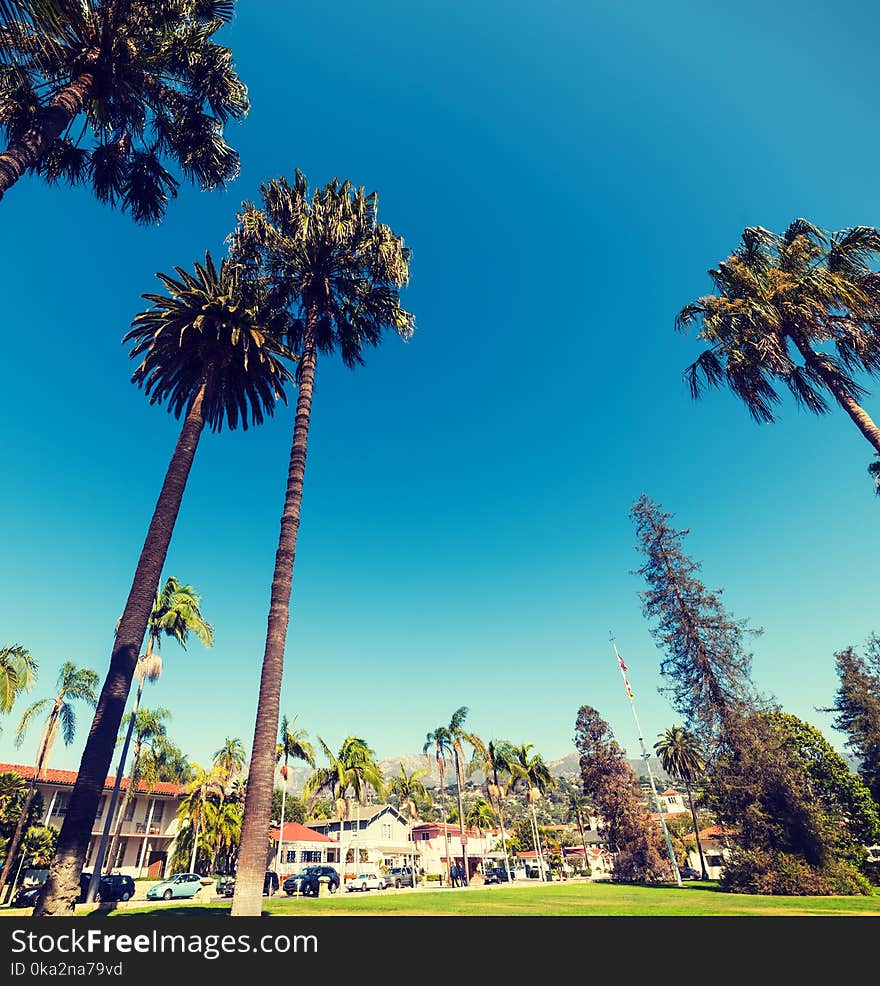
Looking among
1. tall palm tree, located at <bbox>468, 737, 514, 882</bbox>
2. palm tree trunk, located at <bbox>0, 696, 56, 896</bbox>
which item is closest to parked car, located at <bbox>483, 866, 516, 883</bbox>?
tall palm tree, located at <bbox>468, 737, 514, 882</bbox>

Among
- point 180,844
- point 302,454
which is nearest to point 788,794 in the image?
point 302,454

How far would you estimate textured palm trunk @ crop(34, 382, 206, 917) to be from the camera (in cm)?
1197

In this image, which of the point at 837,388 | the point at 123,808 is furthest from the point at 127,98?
the point at 123,808

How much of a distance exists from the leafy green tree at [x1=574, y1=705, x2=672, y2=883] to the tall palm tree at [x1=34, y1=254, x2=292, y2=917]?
44.2 meters

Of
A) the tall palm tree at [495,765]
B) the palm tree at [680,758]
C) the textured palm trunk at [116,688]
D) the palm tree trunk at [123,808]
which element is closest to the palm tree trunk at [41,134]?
the textured palm trunk at [116,688]

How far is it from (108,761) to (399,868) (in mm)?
75309

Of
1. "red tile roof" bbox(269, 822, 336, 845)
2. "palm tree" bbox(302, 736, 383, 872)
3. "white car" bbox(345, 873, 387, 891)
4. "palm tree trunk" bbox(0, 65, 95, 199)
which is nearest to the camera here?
"palm tree trunk" bbox(0, 65, 95, 199)

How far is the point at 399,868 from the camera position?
2862 inches

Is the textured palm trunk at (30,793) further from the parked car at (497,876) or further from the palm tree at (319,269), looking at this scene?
the parked car at (497,876)

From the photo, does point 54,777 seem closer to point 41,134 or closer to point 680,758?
point 41,134

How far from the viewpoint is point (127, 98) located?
543 inches

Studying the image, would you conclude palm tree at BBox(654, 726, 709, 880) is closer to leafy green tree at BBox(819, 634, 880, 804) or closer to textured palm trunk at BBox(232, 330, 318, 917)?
leafy green tree at BBox(819, 634, 880, 804)
